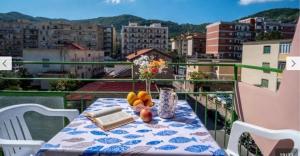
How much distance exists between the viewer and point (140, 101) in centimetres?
198

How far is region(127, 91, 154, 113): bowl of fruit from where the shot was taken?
194 cm

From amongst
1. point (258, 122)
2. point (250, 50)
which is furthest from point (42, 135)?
point (250, 50)

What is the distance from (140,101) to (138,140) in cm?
60

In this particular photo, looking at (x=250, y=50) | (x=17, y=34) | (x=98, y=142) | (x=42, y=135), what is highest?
(x=17, y=34)

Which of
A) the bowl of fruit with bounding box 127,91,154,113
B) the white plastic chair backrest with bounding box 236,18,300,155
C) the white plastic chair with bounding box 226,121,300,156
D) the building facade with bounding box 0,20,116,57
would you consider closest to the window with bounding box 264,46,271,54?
the white plastic chair backrest with bounding box 236,18,300,155

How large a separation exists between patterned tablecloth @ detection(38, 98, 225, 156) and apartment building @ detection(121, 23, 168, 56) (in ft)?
219

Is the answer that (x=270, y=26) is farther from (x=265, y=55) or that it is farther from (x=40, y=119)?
(x=40, y=119)

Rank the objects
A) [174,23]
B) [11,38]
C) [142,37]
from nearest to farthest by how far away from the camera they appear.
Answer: [11,38], [142,37], [174,23]

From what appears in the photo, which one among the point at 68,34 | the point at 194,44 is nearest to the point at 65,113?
the point at 68,34

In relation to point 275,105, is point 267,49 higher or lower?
higher

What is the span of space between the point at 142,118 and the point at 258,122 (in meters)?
1.48

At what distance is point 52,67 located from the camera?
29219 millimetres

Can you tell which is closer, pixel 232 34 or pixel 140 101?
pixel 140 101

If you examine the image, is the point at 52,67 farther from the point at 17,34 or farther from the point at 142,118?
the point at 17,34
